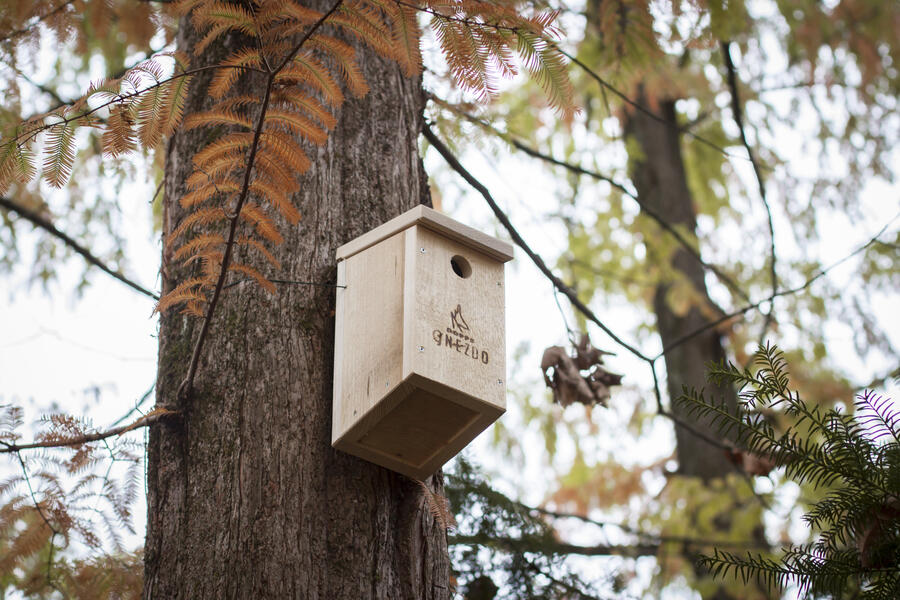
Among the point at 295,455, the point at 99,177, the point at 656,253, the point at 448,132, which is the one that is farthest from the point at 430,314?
the point at 656,253

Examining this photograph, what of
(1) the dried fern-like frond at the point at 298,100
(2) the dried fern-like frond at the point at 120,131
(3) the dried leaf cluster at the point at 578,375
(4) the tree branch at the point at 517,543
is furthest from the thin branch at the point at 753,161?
(2) the dried fern-like frond at the point at 120,131

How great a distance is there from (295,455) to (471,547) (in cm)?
112

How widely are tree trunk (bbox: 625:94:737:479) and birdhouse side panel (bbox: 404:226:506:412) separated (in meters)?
3.45

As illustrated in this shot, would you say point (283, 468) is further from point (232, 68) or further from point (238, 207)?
point (232, 68)

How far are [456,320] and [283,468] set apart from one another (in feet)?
1.51

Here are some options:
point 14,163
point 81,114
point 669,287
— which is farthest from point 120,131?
point 669,287

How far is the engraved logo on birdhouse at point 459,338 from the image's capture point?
1934mm

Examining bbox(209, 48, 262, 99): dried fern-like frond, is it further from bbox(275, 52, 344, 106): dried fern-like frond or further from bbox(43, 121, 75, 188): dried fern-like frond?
bbox(43, 121, 75, 188): dried fern-like frond

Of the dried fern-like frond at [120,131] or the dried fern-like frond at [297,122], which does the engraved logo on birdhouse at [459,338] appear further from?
the dried fern-like frond at [120,131]

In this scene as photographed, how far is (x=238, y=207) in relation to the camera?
177 centimetres

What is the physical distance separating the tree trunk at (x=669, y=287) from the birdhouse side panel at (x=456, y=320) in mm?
3449

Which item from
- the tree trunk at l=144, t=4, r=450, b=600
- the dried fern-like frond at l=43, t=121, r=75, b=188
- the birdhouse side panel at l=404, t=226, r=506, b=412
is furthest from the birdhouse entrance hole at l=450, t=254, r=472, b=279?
the dried fern-like frond at l=43, t=121, r=75, b=188

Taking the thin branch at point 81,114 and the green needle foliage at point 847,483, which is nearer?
the green needle foliage at point 847,483

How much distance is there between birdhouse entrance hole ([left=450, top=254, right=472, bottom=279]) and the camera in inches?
83.0
